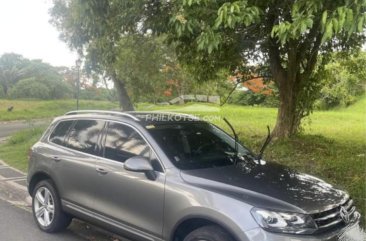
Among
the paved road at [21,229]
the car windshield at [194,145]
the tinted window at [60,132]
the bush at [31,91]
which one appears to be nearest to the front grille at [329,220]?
the car windshield at [194,145]

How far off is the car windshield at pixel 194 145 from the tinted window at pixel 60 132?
1.63 metres

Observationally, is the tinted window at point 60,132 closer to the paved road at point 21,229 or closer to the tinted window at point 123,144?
the tinted window at point 123,144

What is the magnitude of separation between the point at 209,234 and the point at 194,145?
1305mm

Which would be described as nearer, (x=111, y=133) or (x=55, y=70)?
(x=111, y=133)

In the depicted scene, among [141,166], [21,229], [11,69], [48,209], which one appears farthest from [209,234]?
[11,69]

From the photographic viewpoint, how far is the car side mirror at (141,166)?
170 inches

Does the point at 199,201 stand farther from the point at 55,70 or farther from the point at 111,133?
the point at 55,70

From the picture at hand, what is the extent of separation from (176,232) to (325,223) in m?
1.35

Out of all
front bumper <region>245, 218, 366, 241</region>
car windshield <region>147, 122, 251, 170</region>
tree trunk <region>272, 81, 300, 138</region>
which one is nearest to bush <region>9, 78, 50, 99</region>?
tree trunk <region>272, 81, 300, 138</region>

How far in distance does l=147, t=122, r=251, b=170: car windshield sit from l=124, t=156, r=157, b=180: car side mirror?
0.24 meters

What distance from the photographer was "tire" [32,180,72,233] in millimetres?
5760

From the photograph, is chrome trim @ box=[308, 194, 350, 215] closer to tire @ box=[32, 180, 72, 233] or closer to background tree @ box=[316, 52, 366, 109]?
tire @ box=[32, 180, 72, 233]

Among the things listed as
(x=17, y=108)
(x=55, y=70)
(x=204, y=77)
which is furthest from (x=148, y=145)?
(x=55, y=70)

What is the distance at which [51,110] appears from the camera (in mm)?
36469
